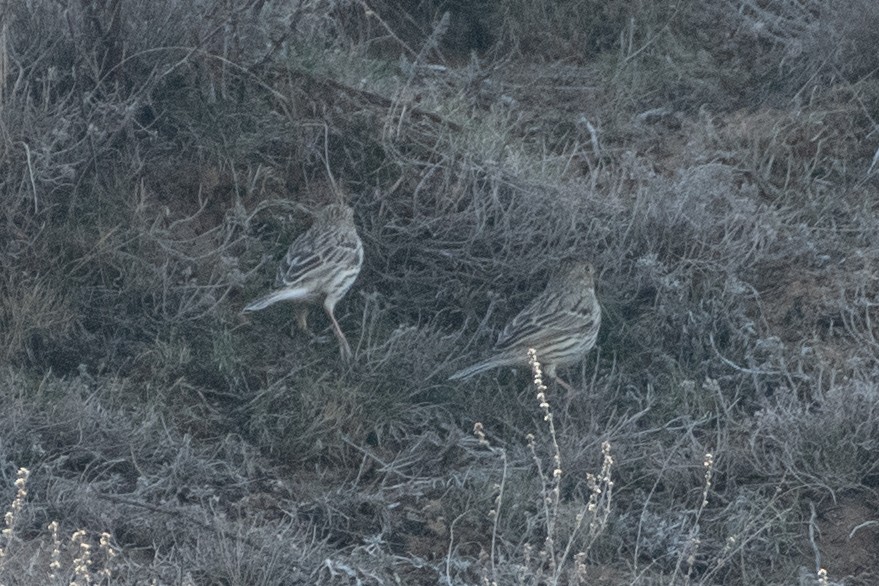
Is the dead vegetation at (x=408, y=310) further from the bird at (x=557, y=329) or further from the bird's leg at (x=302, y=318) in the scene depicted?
the bird at (x=557, y=329)

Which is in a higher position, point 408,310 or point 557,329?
point 557,329

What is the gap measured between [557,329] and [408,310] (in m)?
0.86

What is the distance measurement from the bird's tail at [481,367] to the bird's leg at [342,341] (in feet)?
1.68

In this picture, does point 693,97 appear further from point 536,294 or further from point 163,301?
point 163,301

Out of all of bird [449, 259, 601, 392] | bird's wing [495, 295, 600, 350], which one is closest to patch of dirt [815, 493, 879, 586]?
bird [449, 259, 601, 392]

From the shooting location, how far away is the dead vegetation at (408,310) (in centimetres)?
652

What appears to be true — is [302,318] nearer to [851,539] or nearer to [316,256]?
[316,256]

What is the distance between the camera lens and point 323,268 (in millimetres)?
7793

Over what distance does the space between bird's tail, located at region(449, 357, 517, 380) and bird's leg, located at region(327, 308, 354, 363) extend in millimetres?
513

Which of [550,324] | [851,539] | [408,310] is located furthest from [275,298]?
[851,539]

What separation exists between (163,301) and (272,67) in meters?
1.61

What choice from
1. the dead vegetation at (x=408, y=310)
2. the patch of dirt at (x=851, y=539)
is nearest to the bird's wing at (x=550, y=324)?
the dead vegetation at (x=408, y=310)

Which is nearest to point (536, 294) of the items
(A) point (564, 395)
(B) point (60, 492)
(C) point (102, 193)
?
(A) point (564, 395)

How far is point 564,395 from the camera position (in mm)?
7703
